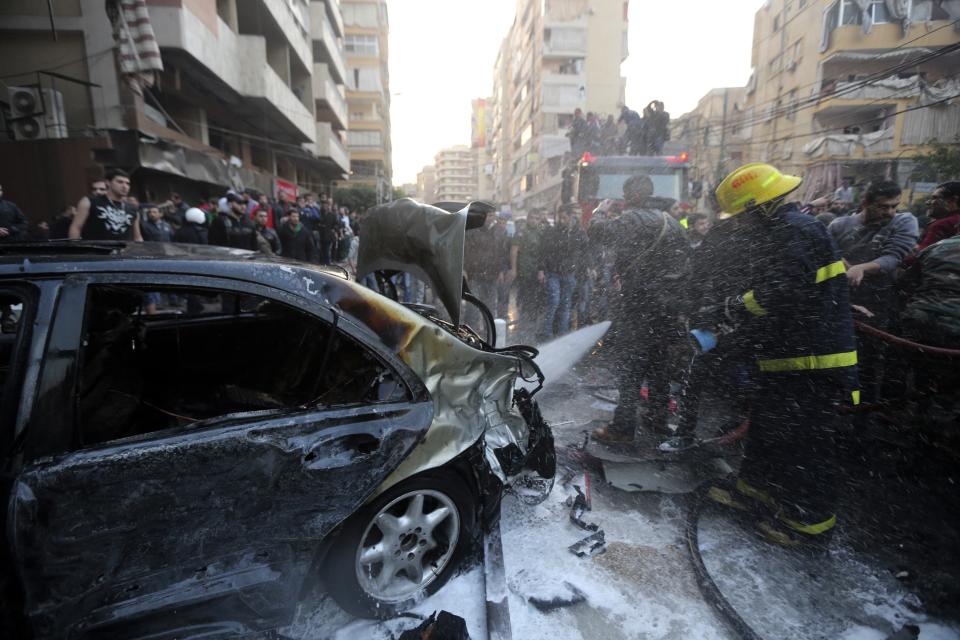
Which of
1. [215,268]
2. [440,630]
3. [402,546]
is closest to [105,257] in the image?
[215,268]

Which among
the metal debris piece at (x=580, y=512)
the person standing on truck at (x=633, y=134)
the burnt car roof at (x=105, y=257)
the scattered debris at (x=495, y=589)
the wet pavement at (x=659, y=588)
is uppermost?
the person standing on truck at (x=633, y=134)

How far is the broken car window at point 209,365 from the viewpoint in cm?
211

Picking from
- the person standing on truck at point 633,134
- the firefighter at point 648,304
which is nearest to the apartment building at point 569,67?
the person standing on truck at point 633,134

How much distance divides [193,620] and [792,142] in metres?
30.6

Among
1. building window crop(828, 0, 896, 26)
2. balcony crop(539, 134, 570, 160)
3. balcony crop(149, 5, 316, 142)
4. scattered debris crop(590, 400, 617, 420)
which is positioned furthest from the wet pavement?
balcony crop(539, 134, 570, 160)

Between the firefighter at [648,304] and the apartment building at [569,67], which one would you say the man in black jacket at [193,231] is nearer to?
the firefighter at [648,304]

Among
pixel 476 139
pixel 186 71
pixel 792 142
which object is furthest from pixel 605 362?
pixel 476 139

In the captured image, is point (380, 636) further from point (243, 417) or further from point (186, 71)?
point (186, 71)

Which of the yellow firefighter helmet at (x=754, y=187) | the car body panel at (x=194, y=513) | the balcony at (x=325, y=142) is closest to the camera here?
the car body panel at (x=194, y=513)

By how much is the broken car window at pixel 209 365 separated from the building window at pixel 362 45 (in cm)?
5255

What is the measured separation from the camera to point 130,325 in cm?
266

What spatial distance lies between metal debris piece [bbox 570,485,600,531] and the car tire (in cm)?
83

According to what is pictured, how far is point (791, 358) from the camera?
8.61 feet

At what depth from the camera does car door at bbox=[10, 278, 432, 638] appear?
Answer: 1.51 m
